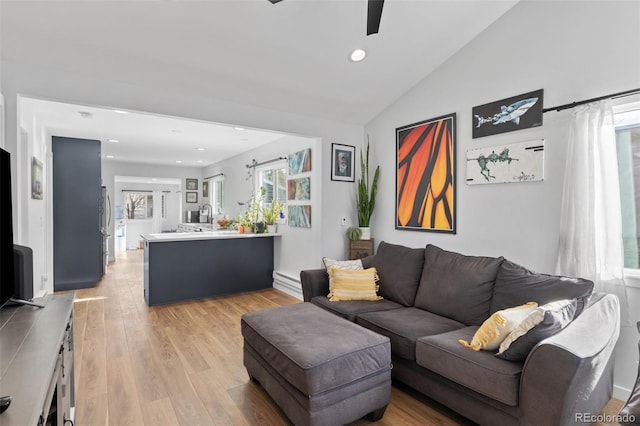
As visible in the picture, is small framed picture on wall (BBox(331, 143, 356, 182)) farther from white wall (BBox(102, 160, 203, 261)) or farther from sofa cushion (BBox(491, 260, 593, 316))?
white wall (BBox(102, 160, 203, 261))

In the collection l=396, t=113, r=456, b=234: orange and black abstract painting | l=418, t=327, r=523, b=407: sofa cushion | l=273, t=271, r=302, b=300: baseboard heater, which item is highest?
l=396, t=113, r=456, b=234: orange and black abstract painting

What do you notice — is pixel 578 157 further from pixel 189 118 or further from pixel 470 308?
pixel 189 118

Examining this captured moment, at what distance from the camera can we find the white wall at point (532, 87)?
7.43ft

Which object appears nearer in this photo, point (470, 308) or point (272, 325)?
point (272, 325)

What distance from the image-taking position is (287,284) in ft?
15.8

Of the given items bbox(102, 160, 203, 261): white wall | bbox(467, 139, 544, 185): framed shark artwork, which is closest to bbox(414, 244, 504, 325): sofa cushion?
bbox(467, 139, 544, 185): framed shark artwork

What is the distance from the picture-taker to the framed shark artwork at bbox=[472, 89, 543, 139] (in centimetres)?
267

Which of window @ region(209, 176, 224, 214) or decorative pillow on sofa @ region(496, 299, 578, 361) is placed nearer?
decorative pillow on sofa @ region(496, 299, 578, 361)

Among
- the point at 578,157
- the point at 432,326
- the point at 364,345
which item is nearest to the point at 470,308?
the point at 432,326

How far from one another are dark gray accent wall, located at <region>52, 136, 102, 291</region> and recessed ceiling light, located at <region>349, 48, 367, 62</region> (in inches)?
168

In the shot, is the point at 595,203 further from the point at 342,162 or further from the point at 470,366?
the point at 342,162

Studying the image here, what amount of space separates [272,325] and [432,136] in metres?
2.52

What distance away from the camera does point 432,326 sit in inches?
92.4

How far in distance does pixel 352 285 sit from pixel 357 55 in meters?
2.13
